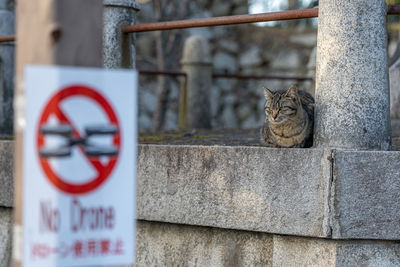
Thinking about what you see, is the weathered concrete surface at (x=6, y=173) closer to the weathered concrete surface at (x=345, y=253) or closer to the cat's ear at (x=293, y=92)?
the cat's ear at (x=293, y=92)

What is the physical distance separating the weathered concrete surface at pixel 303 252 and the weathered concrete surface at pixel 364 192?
132 mm

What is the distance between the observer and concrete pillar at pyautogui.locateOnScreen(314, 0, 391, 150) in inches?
135

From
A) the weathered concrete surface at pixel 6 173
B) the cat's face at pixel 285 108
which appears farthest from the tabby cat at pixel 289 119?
the weathered concrete surface at pixel 6 173

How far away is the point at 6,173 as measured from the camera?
4555 mm

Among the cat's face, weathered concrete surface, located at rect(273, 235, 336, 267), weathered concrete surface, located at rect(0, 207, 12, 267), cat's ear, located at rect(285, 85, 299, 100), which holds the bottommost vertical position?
weathered concrete surface, located at rect(0, 207, 12, 267)

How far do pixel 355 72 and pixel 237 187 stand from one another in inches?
36.4

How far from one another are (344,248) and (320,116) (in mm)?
740

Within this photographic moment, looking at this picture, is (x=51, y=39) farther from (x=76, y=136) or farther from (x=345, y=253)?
(x=345, y=253)

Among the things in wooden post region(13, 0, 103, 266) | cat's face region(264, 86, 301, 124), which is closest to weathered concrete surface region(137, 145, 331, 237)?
cat's face region(264, 86, 301, 124)

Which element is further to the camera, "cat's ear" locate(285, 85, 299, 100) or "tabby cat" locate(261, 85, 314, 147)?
"cat's ear" locate(285, 85, 299, 100)

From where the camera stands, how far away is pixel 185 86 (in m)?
8.23

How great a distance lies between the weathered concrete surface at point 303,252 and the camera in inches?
134

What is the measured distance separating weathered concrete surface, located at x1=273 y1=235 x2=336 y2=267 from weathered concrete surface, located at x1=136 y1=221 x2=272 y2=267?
9cm

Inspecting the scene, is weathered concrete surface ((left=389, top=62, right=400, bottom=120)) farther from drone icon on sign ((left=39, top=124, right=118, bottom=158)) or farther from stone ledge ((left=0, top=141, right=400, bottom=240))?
drone icon on sign ((left=39, top=124, right=118, bottom=158))
